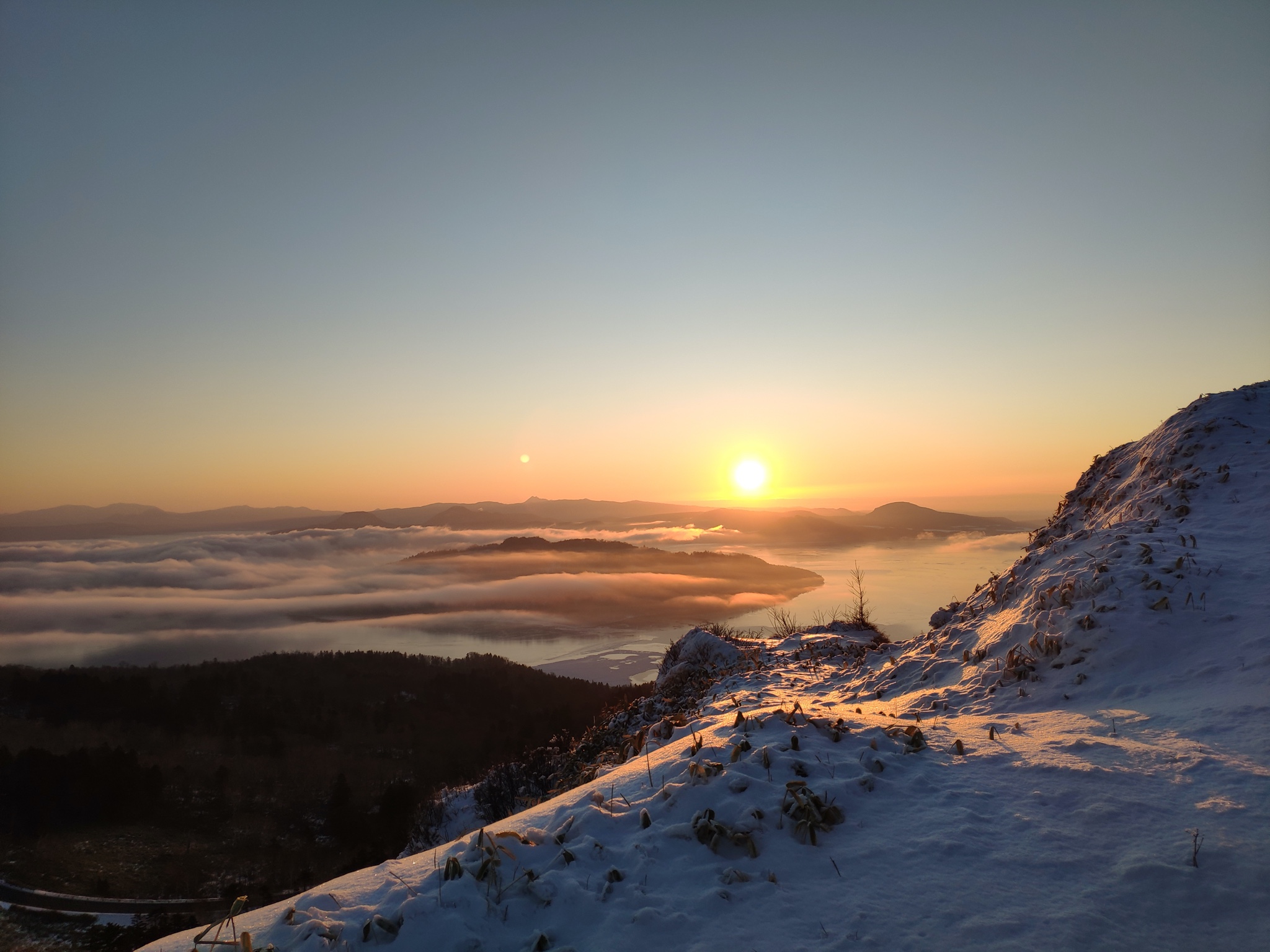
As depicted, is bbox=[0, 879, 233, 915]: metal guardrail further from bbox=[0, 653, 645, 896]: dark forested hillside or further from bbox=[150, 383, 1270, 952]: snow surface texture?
bbox=[150, 383, 1270, 952]: snow surface texture

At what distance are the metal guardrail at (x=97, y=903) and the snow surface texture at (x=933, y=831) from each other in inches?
2485

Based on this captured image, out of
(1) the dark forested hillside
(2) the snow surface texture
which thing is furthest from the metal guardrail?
(2) the snow surface texture

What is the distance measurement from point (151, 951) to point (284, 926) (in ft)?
2.93

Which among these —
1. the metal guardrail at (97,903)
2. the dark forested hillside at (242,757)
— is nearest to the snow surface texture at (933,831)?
the dark forested hillside at (242,757)

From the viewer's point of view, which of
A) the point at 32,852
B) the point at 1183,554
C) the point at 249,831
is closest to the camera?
the point at 1183,554

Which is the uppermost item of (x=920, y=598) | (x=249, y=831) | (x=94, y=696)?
(x=920, y=598)

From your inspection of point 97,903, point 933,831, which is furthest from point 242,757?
point 933,831

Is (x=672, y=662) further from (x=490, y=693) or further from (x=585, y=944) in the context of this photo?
(x=490, y=693)

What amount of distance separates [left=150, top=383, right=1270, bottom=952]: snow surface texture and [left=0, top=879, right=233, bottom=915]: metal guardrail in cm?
6311

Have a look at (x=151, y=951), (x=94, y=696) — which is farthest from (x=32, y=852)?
(x=151, y=951)

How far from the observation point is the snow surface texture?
350 centimetres

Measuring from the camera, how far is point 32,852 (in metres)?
59.4

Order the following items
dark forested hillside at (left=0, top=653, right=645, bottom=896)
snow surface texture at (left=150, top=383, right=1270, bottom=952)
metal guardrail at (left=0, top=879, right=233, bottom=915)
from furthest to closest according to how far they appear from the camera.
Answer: dark forested hillside at (left=0, top=653, right=645, bottom=896) → metal guardrail at (left=0, top=879, right=233, bottom=915) → snow surface texture at (left=150, top=383, right=1270, bottom=952)

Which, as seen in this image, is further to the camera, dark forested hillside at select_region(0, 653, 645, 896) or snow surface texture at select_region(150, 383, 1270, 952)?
dark forested hillside at select_region(0, 653, 645, 896)
